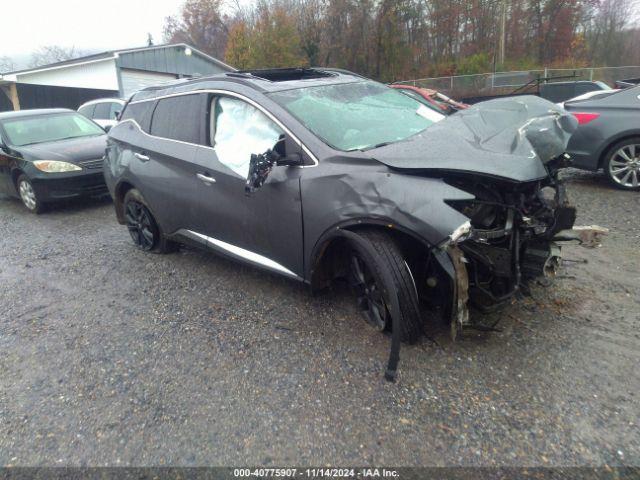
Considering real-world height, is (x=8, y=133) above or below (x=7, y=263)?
above

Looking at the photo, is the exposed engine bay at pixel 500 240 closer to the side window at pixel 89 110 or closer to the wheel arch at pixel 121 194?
the wheel arch at pixel 121 194

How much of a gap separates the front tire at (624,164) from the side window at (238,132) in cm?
508

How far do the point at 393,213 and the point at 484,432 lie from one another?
4.17 ft

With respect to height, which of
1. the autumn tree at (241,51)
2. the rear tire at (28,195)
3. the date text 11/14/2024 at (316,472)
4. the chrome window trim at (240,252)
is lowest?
the date text 11/14/2024 at (316,472)

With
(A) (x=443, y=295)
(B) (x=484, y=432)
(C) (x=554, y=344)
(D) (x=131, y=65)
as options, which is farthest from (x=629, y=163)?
(D) (x=131, y=65)

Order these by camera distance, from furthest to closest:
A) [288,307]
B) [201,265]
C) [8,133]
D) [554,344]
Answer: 1. [8,133]
2. [201,265]
3. [288,307]
4. [554,344]

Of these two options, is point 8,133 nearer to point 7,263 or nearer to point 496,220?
point 7,263

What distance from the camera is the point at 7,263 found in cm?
553

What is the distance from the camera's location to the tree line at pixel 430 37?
32.2 metres

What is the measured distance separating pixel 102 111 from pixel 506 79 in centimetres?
1949

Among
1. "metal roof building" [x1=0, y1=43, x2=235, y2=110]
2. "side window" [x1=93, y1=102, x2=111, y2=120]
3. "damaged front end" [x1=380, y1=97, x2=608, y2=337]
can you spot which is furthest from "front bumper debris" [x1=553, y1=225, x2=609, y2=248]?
"metal roof building" [x1=0, y1=43, x2=235, y2=110]

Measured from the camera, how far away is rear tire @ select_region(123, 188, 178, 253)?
17.1 feet

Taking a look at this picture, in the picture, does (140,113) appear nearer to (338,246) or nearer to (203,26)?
(338,246)

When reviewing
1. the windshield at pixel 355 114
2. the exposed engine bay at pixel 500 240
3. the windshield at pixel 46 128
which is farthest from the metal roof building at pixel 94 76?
the exposed engine bay at pixel 500 240
